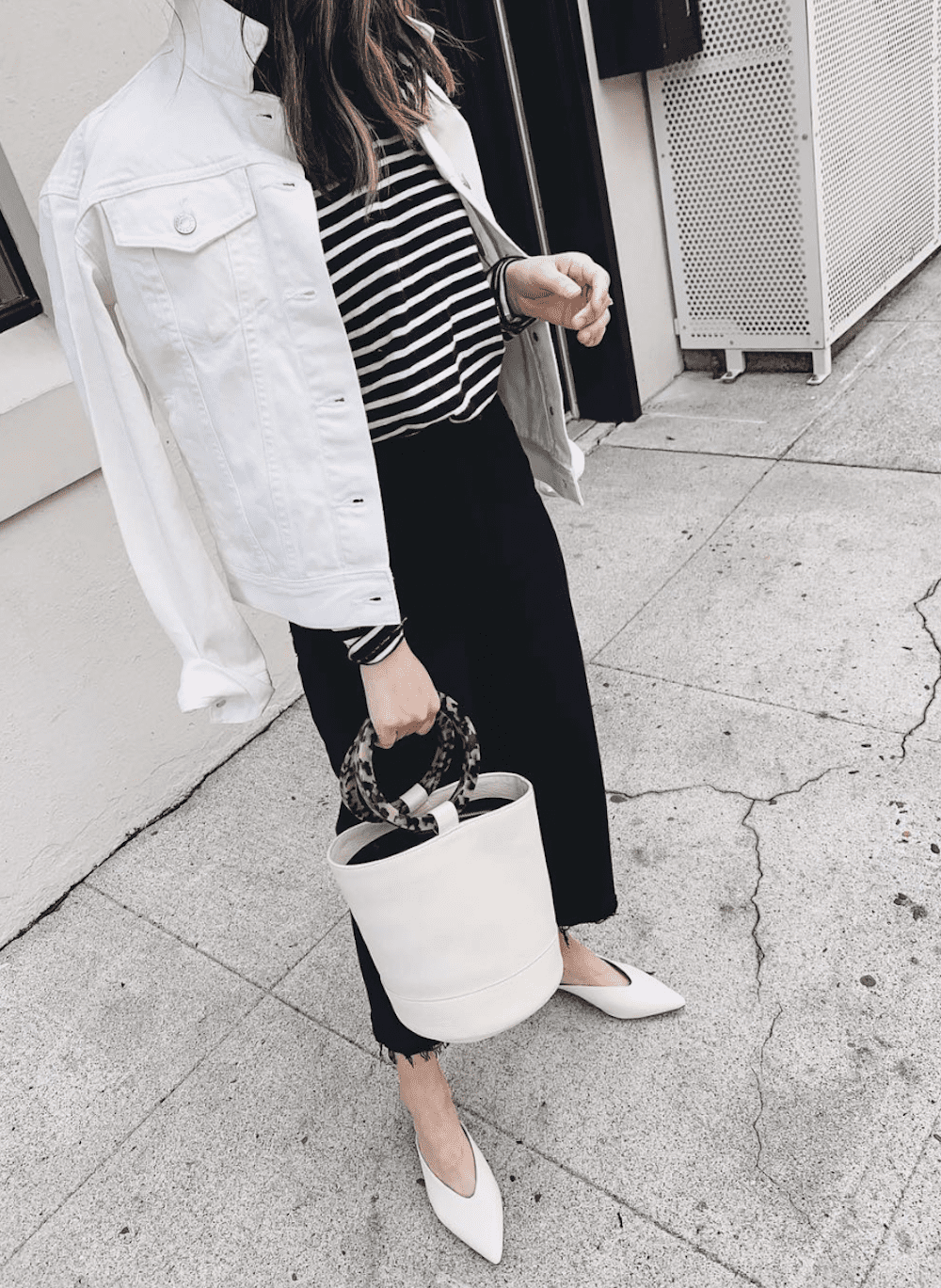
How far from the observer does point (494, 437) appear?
62.0 inches

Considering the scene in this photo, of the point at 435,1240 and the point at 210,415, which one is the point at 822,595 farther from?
the point at 210,415

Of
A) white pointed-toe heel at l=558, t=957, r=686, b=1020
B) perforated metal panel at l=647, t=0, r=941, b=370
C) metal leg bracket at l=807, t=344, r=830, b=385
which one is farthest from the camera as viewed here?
metal leg bracket at l=807, t=344, r=830, b=385

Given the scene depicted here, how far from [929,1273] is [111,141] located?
1.95 metres

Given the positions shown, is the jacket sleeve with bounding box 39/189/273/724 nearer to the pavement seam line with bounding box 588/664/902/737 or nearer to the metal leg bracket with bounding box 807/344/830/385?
the pavement seam line with bounding box 588/664/902/737

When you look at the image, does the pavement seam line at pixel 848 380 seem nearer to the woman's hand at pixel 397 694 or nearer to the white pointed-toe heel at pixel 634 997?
the white pointed-toe heel at pixel 634 997

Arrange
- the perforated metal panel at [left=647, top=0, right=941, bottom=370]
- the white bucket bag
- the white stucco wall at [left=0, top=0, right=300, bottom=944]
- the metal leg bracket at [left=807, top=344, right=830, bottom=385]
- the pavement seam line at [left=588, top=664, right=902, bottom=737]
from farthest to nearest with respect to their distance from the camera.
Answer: the metal leg bracket at [left=807, top=344, right=830, bottom=385]
the perforated metal panel at [left=647, top=0, right=941, bottom=370]
the pavement seam line at [left=588, top=664, right=902, bottom=737]
the white stucco wall at [left=0, top=0, right=300, bottom=944]
the white bucket bag

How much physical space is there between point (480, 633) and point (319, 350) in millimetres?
571

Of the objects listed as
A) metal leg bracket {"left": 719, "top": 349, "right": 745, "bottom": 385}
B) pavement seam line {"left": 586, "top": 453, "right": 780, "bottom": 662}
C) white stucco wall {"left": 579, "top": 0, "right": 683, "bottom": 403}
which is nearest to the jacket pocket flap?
pavement seam line {"left": 586, "top": 453, "right": 780, "bottom": 662}

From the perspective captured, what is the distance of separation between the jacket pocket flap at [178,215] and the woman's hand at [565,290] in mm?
426

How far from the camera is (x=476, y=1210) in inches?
69.5

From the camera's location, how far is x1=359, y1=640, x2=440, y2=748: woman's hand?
1.39 meters

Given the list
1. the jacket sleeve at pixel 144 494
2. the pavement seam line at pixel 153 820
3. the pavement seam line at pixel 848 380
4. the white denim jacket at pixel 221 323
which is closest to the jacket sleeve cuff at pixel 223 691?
the jacket sleeve at pixel 144 494

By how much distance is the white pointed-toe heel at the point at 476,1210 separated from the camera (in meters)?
1.73

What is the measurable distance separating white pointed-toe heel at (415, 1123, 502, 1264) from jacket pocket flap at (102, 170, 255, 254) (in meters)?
1.53
